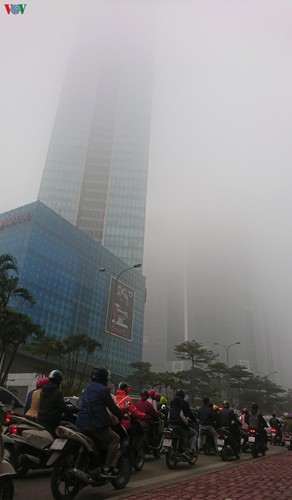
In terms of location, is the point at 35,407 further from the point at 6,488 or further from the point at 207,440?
the point at 207,440

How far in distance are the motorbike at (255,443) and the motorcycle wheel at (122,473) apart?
7.61 m

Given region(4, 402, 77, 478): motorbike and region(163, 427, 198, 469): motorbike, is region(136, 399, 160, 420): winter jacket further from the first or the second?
region(4, 402, 77, 478): motorbike

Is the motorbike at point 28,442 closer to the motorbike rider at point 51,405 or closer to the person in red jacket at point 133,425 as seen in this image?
the motorbike rider at point 51,405

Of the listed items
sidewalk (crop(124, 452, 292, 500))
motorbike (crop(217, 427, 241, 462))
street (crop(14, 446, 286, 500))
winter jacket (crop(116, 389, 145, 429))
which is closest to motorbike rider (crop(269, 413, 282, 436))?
motorbike (crop(217, 427, 241, 462))

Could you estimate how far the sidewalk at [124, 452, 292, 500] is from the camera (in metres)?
5.36

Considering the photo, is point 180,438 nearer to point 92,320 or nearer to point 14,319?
point 14,319

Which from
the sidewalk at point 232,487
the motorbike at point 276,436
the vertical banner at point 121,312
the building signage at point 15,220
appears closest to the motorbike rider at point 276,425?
the motorbike at point 276,436

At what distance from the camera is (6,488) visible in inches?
162

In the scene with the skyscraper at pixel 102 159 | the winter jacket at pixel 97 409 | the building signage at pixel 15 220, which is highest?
the skyscraper at pixel 102 159

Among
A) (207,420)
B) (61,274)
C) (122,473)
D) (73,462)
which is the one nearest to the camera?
(73,462)

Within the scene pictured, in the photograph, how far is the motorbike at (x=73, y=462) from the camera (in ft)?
15.7

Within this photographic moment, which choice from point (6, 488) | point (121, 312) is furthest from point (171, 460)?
point (121, 312)

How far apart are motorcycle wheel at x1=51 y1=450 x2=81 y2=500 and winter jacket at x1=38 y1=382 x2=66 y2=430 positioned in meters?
1.52

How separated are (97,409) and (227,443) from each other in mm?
7303
